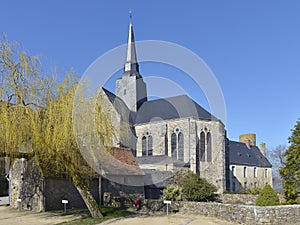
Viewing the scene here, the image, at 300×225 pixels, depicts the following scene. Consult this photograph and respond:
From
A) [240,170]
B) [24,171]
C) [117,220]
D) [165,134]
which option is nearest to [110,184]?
[24,171]

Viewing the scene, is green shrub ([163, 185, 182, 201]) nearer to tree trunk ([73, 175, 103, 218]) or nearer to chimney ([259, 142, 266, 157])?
tree trunk ([73, 175, 103, 218])

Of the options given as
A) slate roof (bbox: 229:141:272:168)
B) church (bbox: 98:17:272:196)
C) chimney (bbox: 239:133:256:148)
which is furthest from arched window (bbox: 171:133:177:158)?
chimney (bbox: 239:133:256:148)

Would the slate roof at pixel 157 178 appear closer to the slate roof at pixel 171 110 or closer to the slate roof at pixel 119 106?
the slate roof at pixel 119 106

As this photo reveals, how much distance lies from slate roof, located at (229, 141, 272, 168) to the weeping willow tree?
109 ft

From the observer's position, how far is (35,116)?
11.6 metres

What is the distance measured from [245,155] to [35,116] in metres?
38.8

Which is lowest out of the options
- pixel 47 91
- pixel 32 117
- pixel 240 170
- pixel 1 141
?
pixel 240 170

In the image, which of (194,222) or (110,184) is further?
(110,184)

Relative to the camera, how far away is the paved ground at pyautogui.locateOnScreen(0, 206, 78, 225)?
42.0 feet

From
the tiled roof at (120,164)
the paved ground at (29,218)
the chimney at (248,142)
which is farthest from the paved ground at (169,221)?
the chimney at (248,142)

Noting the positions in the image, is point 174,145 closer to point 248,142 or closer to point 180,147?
point 180,147

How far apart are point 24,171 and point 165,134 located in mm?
17580

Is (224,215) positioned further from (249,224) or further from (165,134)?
(165,134)

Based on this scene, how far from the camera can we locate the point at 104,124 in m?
12.5
